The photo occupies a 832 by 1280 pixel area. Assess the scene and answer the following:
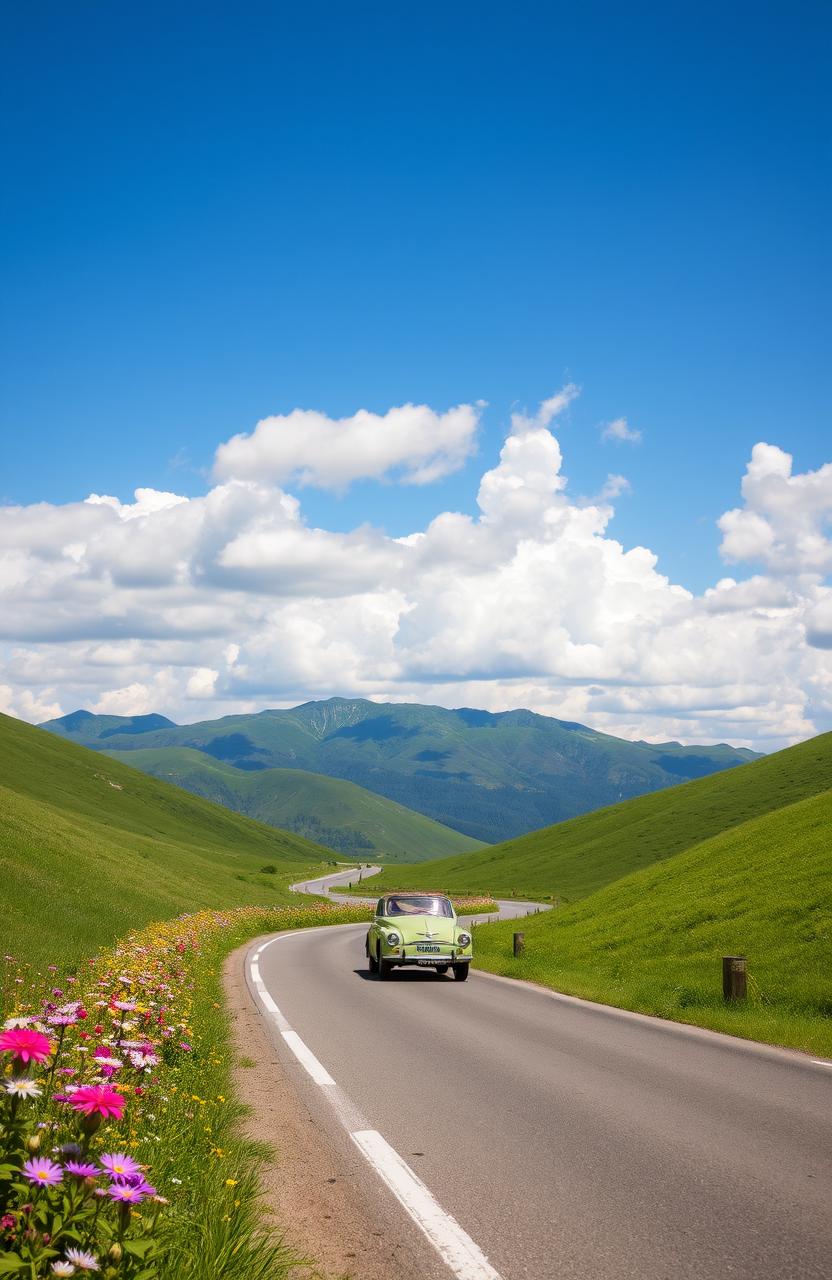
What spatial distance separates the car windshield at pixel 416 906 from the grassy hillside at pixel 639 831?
7310 cm

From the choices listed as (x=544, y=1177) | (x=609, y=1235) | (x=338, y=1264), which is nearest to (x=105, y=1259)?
(x=338, y=1264)

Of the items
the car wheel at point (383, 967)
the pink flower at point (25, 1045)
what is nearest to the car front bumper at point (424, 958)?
the car wheel at point (383, 967)

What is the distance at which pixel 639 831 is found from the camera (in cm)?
11506

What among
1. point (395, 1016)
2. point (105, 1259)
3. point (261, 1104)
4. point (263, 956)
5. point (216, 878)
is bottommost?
point (216, 878)

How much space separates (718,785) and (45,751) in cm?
10013

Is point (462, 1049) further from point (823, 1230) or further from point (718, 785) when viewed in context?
point (718, 785)

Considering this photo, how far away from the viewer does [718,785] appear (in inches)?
4680

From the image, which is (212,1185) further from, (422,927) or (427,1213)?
(422,927)

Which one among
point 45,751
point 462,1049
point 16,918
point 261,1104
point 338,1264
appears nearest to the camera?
point 338,1264

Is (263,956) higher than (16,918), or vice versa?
(16,918)

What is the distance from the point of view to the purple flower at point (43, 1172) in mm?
2963

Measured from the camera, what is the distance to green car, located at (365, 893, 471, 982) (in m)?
21.0

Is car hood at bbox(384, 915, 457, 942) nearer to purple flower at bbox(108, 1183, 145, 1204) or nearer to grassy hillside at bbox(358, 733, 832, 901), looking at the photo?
purple flower at bbox(108, 1183, 145, 1204)

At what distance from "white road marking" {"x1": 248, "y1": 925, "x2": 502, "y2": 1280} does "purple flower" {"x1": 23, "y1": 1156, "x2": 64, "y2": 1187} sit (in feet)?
8.88
